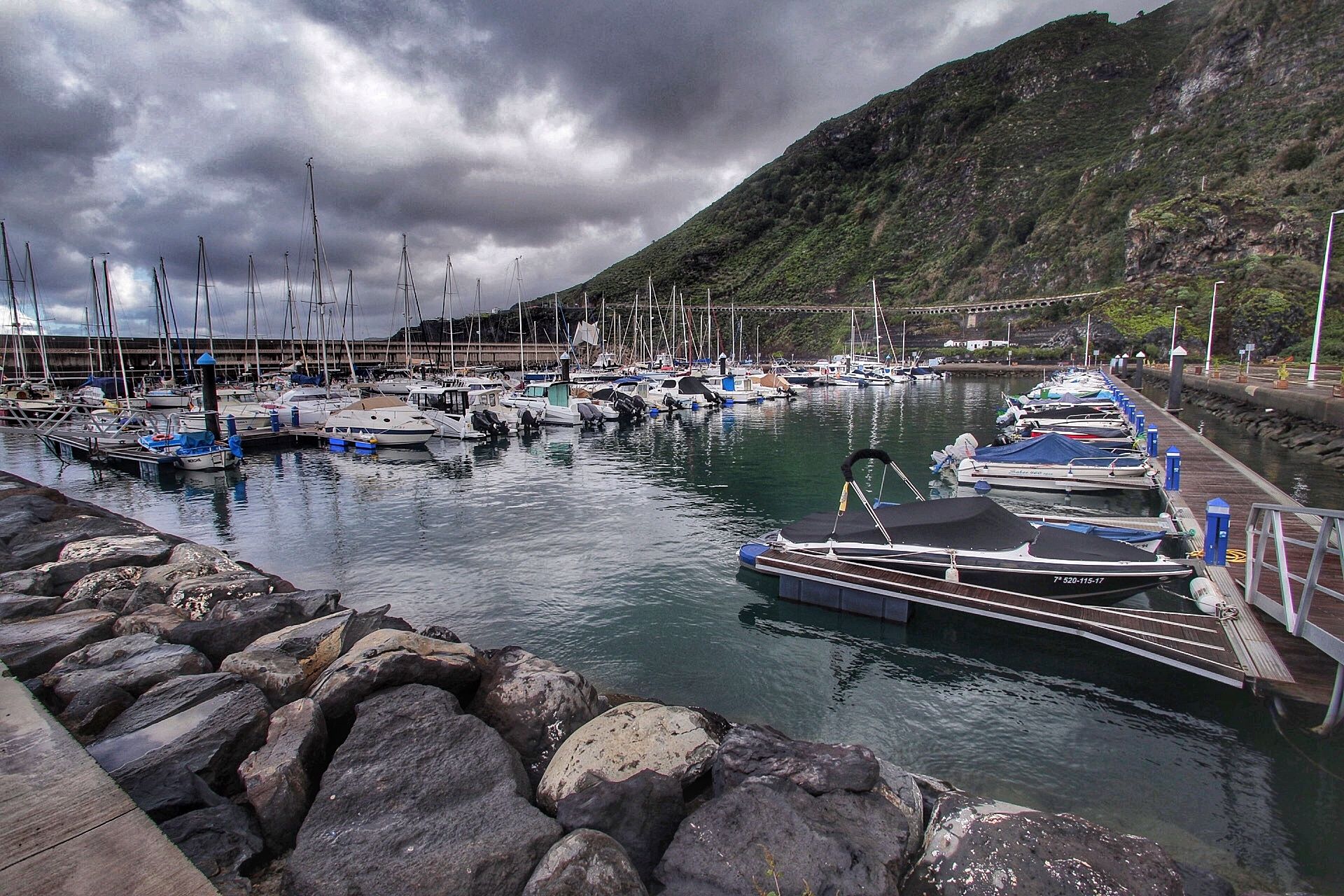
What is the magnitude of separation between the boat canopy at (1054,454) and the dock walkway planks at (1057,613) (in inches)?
559

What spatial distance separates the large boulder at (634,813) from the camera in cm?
550

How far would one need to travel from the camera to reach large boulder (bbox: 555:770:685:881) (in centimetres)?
550

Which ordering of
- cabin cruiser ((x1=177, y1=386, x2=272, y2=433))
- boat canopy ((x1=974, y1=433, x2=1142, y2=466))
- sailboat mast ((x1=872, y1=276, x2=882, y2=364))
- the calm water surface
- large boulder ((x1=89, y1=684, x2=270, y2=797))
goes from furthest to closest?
1. sailboat mast ((x1=872, y1=276, x2=882, y2=364))
2. cabin cruiser ((x1=177, y1=386, x2=272, y2=433))
3. boat canopy ((x1=974, y1=433, x2=1142, y2=466))
4. the calm water surface
5. large boulder ((x1=89, y1=684, x2=270, y2=797))

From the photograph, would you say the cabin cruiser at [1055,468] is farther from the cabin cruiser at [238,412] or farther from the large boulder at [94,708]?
the cabin cruiser at [238,412]

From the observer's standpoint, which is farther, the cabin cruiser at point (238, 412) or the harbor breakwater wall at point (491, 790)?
the cabin cruiser at point (238, 412)

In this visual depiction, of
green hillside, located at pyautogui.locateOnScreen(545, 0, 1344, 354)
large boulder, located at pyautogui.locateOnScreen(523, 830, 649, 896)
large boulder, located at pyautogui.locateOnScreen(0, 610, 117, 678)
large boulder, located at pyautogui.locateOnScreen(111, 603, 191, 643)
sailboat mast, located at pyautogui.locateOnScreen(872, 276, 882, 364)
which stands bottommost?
large boulder, located at pyautogui.locateOnScreen(111, 603, 191, 643)

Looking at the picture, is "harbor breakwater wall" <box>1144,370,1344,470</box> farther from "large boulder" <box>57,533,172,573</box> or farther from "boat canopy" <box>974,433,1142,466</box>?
"large boulder" <box>57,533,172,573</box>

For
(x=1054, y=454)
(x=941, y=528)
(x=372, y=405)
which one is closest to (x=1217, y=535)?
(x=941, y=528)

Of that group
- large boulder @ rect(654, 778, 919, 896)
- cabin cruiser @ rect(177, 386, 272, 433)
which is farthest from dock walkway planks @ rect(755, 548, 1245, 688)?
cabin cruiser @ rect(177, 386, 272, 433)

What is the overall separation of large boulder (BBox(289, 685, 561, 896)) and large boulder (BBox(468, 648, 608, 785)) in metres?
0.68

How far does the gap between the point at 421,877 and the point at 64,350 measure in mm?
101403

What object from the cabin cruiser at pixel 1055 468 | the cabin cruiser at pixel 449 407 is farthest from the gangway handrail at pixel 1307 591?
the cabin cruiser at pixel 449 407

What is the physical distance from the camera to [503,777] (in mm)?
5988

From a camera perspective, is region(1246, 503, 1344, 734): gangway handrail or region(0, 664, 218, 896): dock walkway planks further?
region(1246, 503, 1344, 734): gangway handrail
